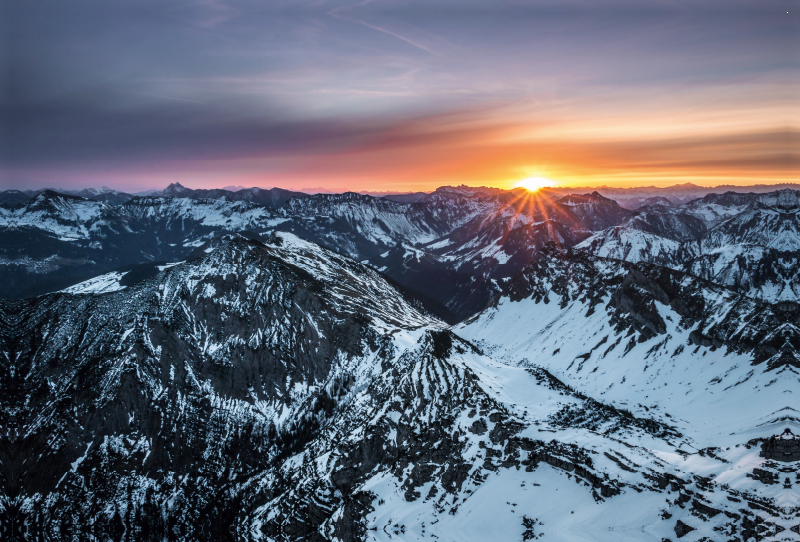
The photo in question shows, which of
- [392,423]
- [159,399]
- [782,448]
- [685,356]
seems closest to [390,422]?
[392,423]

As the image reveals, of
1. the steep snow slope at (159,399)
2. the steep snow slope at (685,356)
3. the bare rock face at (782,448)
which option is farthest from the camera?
the steep snow slope at (159,399)

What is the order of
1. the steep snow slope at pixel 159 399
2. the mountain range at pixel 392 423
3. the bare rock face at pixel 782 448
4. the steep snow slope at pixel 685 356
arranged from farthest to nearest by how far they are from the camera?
the steep snow slope at pixel 159 399 < the steep snow slope at pixel 685 356 < the bare rock face at pixel 782 448 < the mountain range at pixel 392 423

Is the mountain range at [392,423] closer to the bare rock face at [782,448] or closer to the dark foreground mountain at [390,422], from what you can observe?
the bare rock face at [782,448]

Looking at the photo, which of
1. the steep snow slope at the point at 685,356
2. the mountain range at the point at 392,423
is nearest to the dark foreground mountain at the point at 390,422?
the mountain range at the point at 392,423

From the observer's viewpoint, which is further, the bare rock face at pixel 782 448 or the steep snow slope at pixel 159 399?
the steep snow slope at pixel 159 399

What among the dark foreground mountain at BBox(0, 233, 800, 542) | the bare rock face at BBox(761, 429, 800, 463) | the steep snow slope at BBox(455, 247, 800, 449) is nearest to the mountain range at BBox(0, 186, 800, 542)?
the bare rock face at BBox(761, 429, 800, 463)
